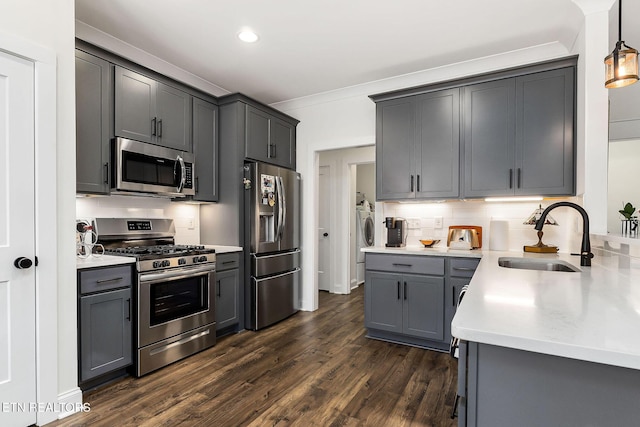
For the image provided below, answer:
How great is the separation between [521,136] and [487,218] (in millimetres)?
848

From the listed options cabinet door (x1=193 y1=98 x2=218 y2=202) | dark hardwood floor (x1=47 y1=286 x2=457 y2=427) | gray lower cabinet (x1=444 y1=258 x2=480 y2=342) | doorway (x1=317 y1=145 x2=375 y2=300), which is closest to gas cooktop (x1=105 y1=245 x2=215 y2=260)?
cabinet door (x1=193 y1=98 x2=218 y2=202)

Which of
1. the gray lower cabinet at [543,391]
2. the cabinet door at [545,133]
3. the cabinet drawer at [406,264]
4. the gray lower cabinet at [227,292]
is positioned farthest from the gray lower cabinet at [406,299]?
the gray lower cabinet at [543,391]

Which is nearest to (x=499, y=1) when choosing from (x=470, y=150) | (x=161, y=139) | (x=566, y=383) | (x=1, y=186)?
(x=470, y=150)

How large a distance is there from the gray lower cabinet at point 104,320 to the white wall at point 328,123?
230 cm

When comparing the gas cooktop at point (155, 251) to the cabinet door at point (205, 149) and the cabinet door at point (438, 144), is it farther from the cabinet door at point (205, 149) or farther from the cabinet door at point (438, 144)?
the cabinet door at point (438, 144)

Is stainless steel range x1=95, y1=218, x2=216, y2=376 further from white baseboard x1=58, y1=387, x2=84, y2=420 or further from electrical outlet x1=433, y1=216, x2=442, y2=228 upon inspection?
electrical outlet x1=433, y1=216, x2=442, y2=228

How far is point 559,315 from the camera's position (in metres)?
0.94

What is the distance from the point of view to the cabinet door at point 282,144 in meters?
4.04

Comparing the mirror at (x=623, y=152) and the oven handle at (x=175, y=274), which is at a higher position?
the mirror at (x=623, y=152)

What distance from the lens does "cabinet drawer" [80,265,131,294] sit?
7.25 feet

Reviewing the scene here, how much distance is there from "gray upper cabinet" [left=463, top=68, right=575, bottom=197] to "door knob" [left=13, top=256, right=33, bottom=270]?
3.27m

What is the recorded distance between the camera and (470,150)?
3156mm

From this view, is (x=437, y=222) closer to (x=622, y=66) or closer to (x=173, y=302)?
(x=622, y=66)

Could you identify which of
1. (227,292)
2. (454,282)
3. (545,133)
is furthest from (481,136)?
(227,292)
